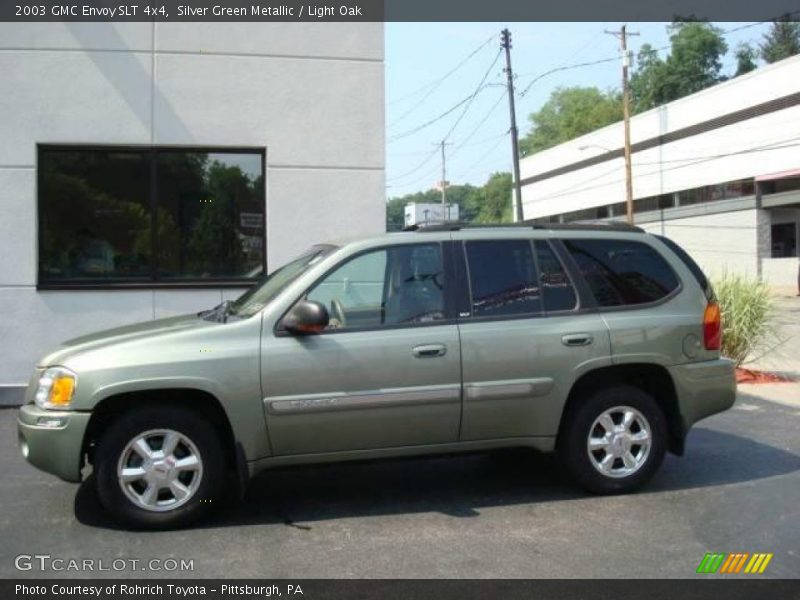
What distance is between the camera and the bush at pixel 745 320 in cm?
1034

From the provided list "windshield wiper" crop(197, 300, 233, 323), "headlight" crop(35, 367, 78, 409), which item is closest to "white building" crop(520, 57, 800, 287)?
"windshield wiper" crop(197, 300, 233, 323)

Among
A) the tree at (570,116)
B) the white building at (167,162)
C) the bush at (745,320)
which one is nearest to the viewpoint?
the white building at (167,162)

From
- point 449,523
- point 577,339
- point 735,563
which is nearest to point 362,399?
point 449,523

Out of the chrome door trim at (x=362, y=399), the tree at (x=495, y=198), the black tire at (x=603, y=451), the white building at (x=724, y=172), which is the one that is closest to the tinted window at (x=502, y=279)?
the chrome door trim at (x=362, y=399)

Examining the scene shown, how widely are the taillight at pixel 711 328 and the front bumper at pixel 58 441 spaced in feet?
13.2

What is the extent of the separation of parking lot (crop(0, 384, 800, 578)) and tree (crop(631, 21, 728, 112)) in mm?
76433

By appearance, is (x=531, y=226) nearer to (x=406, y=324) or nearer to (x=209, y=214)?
(x=406, y=324)

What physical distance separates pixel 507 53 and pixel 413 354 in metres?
36.3

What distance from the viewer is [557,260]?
17.9 ft

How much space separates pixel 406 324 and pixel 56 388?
2.11 m

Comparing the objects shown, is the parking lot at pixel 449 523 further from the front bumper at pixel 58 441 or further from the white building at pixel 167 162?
the white building at pixel 167 162

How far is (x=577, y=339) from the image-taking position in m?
5.25

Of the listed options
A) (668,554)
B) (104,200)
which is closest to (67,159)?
(104,200)
